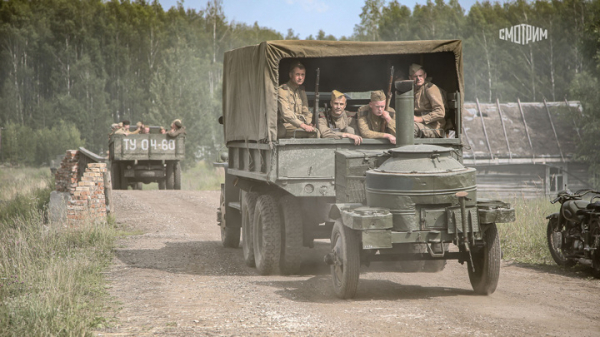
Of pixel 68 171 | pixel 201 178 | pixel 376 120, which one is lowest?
pixel 201 178

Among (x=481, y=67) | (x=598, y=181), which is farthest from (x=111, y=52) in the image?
(x=598, y=181)

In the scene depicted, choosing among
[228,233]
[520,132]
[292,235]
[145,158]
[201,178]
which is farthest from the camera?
[201,178]

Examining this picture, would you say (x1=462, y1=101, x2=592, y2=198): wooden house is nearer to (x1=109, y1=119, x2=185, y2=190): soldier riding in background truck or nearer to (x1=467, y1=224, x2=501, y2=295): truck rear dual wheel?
(x1=109, y1=119, x2=185, y2=190): soldier riding in background truck

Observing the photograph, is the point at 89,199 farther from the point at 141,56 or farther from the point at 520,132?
the point at 141,56

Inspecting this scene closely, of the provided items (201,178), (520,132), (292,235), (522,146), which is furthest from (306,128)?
(520,132)

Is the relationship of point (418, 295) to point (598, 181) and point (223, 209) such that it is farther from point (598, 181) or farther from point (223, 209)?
point (598, 181)

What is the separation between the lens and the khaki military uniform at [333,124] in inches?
356

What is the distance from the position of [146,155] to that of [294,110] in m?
15.4

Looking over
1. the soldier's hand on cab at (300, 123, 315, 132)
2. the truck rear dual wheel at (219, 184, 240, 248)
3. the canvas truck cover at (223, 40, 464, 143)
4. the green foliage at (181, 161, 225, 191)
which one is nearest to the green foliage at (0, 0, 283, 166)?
the green foliage at (181, 161, 225, 191)

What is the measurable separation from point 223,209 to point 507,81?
1660 inches

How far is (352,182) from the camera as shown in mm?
7965

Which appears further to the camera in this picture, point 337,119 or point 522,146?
point 522,146

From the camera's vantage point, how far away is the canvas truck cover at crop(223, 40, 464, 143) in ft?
28.8

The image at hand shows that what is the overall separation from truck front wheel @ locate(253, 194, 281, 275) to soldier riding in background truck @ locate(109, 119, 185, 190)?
49.0 feet
